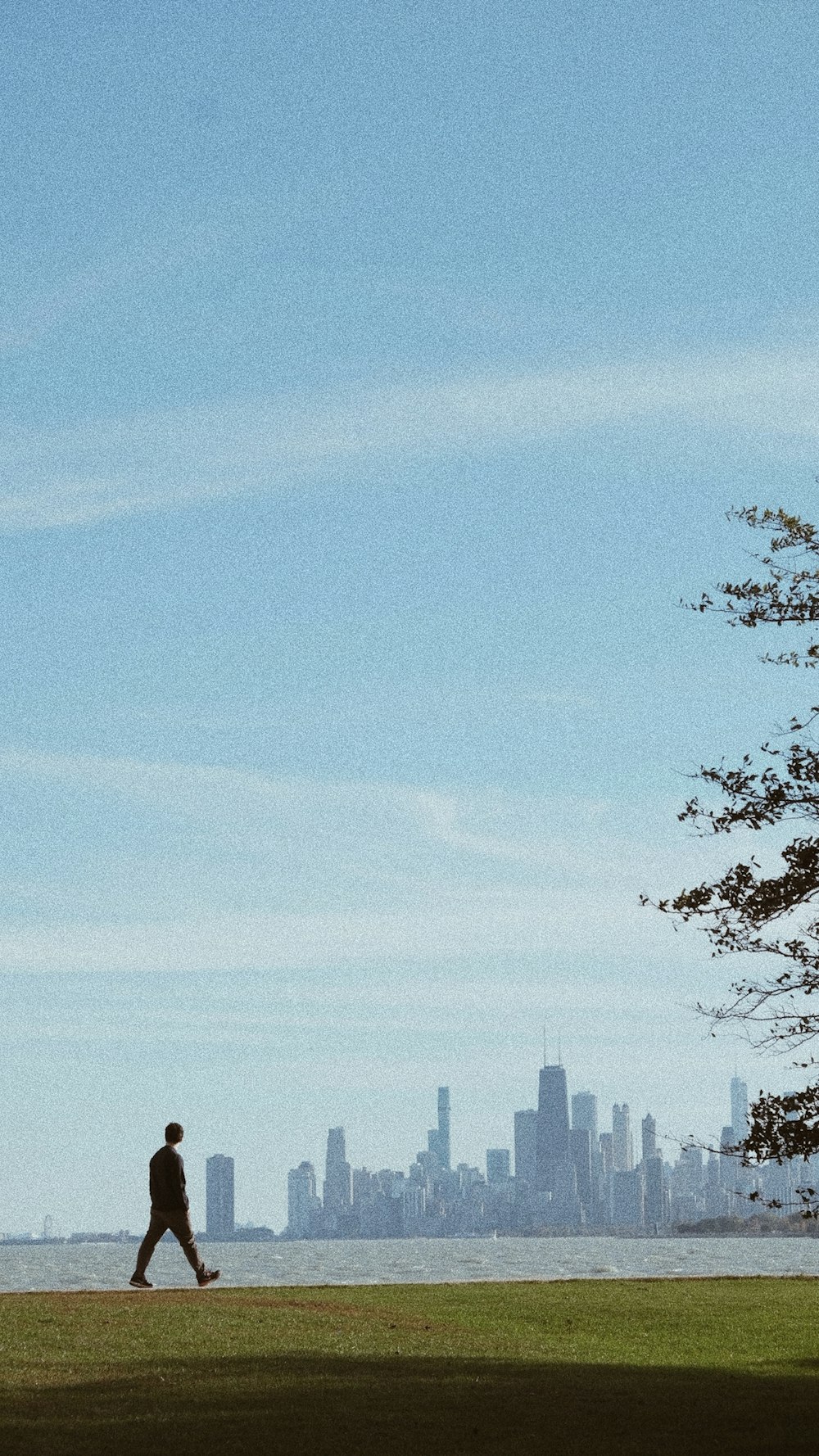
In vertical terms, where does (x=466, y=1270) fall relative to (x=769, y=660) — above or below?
below

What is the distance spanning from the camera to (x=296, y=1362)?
16984 millimetres

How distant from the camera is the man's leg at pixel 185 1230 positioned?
22.7 metres

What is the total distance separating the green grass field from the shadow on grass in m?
0.03

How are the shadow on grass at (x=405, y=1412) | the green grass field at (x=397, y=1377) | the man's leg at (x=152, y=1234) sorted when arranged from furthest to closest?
the man's leg at (x=152, y=1234) → the green grass field at (x=397, y=1377) → the shadow on grass at (x=405, y=1412)

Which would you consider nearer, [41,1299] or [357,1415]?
[357,1415]

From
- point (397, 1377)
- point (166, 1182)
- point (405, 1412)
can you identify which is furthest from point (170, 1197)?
point (405, 1412)

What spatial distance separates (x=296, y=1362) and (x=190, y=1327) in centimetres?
296

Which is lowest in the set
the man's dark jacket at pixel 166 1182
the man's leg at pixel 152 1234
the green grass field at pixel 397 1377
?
the green grass field at pixel 397 1377

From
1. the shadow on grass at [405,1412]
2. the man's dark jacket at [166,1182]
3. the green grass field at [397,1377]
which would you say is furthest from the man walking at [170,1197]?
the shadow on grass at [405,1412]

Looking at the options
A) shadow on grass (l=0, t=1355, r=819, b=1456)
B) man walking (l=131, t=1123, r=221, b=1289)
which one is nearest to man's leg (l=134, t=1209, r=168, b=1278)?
man walking (l=131, t=1123, r=221, b=1289)

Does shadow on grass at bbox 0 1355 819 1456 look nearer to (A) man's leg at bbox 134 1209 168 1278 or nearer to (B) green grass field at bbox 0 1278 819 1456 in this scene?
(B) green grass field at bbox 0 1278 819 1456

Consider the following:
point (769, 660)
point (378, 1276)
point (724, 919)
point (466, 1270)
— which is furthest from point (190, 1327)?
point (466, 1270)

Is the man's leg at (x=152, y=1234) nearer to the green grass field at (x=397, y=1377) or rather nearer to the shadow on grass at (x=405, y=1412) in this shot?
the green grass field at (x=397, y=1377)

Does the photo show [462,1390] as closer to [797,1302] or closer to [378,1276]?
[797,1302]
